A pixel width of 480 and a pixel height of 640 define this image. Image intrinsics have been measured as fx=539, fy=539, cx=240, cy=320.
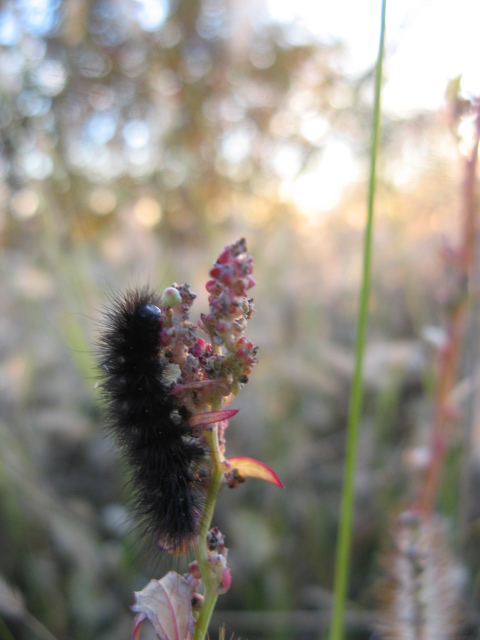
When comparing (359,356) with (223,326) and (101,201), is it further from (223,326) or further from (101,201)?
(101,201)

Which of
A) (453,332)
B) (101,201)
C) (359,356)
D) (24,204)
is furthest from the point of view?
(101,201)

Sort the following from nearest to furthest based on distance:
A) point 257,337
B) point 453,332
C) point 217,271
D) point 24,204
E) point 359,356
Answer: point 217,271, point 359,356, point 453,332, point 257,337, point 24,204

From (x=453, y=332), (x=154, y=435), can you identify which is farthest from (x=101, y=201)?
(x=154, y=435)

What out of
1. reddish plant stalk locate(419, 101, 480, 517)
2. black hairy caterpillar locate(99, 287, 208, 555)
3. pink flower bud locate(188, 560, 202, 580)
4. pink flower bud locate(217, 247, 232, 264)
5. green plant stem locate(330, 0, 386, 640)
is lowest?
pink flower bud locate(188, 560, 202, 580)

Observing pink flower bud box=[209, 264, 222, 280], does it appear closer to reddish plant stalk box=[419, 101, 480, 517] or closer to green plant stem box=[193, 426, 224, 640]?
green plant stem box=[193, 426, 224, 640]

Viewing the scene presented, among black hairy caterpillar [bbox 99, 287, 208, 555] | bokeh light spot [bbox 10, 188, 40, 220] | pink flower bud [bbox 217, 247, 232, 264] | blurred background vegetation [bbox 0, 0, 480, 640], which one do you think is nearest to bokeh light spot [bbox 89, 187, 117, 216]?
blurred background vegetation [bbox 0, 0, 480, 640]
